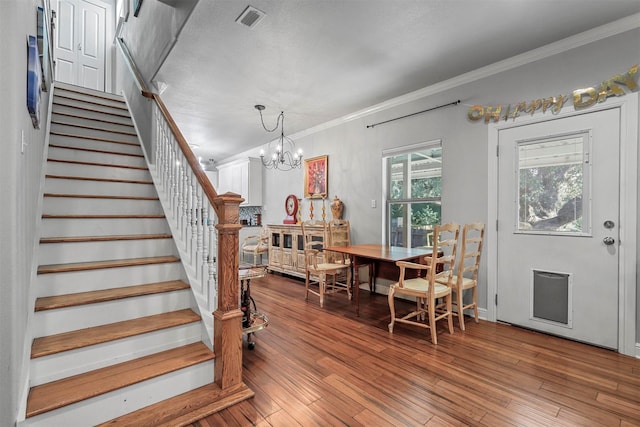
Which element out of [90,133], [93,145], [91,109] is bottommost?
[93,145]

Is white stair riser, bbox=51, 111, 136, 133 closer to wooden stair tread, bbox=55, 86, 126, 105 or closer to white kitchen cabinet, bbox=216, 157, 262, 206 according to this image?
wooden stair tread, bbox=55, 86, 126, 105

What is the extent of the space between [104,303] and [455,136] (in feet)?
12.0

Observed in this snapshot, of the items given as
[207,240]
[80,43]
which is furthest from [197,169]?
[80,43]

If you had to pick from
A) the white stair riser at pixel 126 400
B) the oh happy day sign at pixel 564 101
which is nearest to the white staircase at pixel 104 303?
the white stair riser at pixel 126 400

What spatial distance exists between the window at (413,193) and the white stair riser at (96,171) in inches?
121

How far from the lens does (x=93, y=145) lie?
320cm

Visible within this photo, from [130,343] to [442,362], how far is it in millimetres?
2200

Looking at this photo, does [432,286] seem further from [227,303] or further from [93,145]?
[93,145]

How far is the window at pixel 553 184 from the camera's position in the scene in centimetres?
266

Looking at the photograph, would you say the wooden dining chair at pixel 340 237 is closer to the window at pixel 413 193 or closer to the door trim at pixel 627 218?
the window at pixel 413 193

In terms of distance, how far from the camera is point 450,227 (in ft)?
8.86

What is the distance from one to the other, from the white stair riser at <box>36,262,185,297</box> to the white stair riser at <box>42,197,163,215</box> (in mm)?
744

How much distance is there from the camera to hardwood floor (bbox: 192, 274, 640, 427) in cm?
169

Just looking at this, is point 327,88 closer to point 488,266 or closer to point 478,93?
point 478,93
